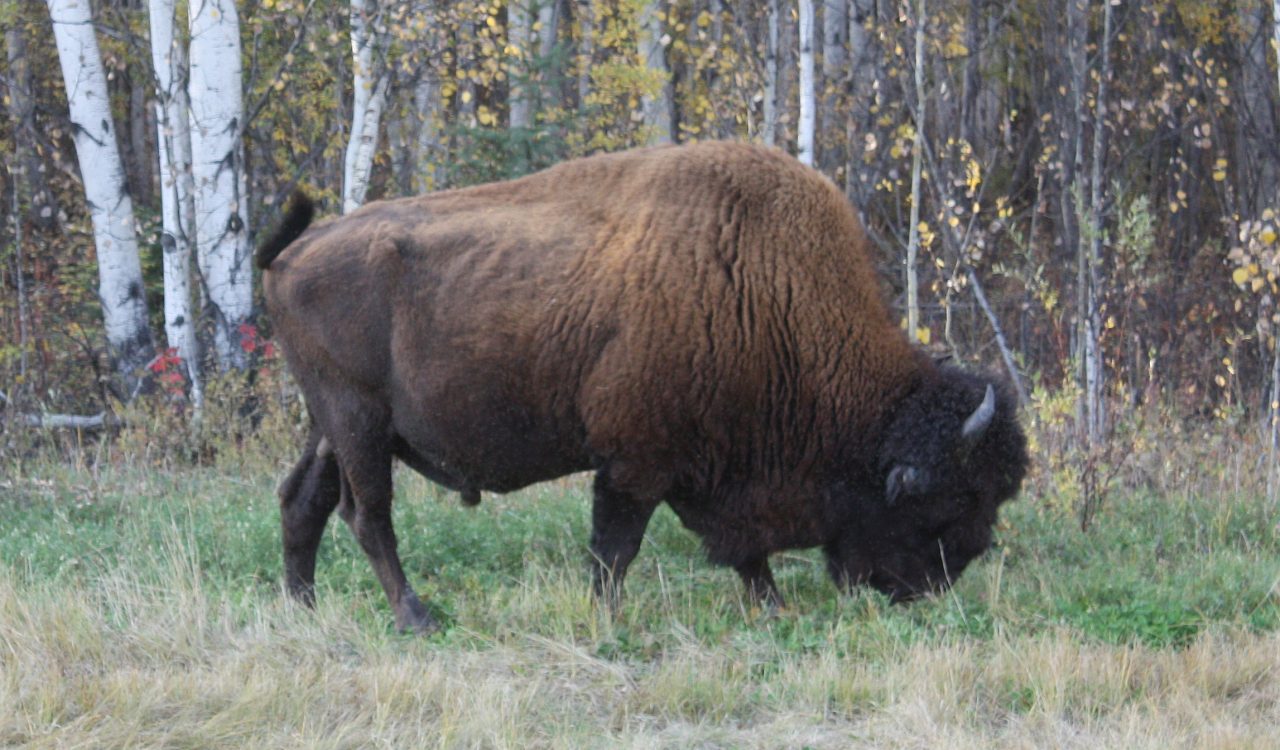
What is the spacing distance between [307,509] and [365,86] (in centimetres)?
471

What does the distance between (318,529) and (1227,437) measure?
591cm

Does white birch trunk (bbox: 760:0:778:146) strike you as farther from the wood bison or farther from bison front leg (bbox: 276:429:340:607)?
bison front leg (bbox: 276:429:340:607)

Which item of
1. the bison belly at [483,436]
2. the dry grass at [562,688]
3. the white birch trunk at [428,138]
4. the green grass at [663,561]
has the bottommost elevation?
the green grass at [663,561]

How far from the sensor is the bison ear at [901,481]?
228 inches

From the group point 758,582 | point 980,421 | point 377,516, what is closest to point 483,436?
point 377,516

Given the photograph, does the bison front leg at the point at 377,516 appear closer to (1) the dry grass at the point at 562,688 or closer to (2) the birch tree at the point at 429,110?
(1) the dry grass at the point at 562,688

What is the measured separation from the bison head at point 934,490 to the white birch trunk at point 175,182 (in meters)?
5.73

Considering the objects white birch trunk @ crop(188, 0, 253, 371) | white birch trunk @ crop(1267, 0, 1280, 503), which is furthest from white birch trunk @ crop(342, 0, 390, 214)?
white birch trunk @ crop(1267, 0, 1280, 503)

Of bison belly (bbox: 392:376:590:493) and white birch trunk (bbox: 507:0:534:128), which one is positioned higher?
white birch trunk (bbox: 507:0:534:128)

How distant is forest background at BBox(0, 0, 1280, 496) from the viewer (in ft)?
32.0

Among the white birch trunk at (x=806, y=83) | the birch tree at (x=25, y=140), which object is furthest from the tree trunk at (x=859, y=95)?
the birch tree at (x=25, y=140)

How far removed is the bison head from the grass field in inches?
6.7

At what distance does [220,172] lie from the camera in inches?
395

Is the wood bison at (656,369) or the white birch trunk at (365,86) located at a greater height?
the white birch trunk at (365,86)
